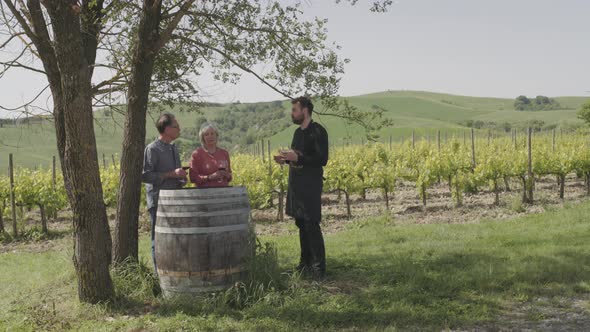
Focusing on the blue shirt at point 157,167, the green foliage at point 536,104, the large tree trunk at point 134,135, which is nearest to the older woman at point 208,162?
the blue shirt at point 157,167

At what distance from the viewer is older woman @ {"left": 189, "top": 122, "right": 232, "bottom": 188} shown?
4.85m

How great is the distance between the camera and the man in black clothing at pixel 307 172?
507 cm

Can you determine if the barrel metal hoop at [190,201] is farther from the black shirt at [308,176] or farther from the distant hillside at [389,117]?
the distant hillside at [389,117]

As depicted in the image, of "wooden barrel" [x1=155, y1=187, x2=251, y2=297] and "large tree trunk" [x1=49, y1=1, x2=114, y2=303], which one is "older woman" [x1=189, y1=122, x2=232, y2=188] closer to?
"wooden barrel" [x1=155, y1=187, x2=251, y2=297]

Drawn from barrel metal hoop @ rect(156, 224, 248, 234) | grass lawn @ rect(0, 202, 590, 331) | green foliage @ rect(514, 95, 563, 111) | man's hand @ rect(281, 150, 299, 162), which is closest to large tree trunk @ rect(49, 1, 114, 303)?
grass lawn @ rect(0, 202, 590, 331)

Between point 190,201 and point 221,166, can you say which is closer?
point 190,201

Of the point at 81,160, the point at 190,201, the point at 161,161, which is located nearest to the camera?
the point at 190,201

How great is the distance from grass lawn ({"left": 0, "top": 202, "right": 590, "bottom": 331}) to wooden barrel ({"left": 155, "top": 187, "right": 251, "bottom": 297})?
7.8 inches

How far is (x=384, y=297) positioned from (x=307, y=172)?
134cm

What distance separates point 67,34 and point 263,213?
8740 mm

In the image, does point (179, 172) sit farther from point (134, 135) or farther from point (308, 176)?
point (308, 176)

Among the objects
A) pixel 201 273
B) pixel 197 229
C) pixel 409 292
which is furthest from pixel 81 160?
pixel 409 292

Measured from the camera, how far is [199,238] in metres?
4.42

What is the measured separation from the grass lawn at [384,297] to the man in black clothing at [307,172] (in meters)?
0.57
